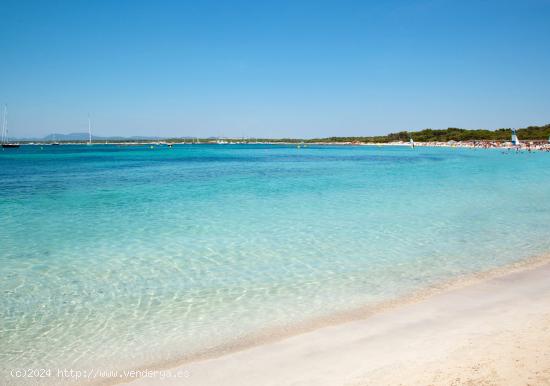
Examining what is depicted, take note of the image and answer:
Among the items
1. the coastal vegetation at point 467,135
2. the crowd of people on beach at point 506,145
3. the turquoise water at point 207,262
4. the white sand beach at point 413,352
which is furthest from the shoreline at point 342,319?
the coastal vegetation at point 467,135

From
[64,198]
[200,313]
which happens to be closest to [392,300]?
[200,313]

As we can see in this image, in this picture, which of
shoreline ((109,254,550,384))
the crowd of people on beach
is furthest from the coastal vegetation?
shoreline ((109,254,550,384))

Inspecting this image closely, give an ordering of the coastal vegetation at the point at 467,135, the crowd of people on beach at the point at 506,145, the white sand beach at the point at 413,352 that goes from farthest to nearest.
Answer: the coastal vegetation at the point at 467,135 < the crowd of people on beach at the point at 506,145 < the white sand beach at the point at 413,352

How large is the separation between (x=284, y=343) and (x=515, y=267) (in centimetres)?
566

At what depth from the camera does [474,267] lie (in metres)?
8.36

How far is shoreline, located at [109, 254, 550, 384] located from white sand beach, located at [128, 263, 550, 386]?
0.14ft

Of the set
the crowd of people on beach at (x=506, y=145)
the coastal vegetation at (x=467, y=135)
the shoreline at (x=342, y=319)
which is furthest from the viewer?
the coastal vegetation at (x=467, y=135)

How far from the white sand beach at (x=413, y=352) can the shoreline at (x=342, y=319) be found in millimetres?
42

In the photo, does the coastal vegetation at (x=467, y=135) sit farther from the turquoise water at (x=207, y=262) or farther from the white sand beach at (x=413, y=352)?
the white sand beach at (x=413, y=352)

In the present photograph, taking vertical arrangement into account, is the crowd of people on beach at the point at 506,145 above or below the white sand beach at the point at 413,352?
above

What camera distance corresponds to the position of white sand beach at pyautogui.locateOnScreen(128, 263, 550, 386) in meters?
4.20

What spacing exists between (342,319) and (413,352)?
1385 millimetres

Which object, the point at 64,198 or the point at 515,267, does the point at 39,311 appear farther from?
the point at 64,198

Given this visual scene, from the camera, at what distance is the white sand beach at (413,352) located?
13.8 feet
